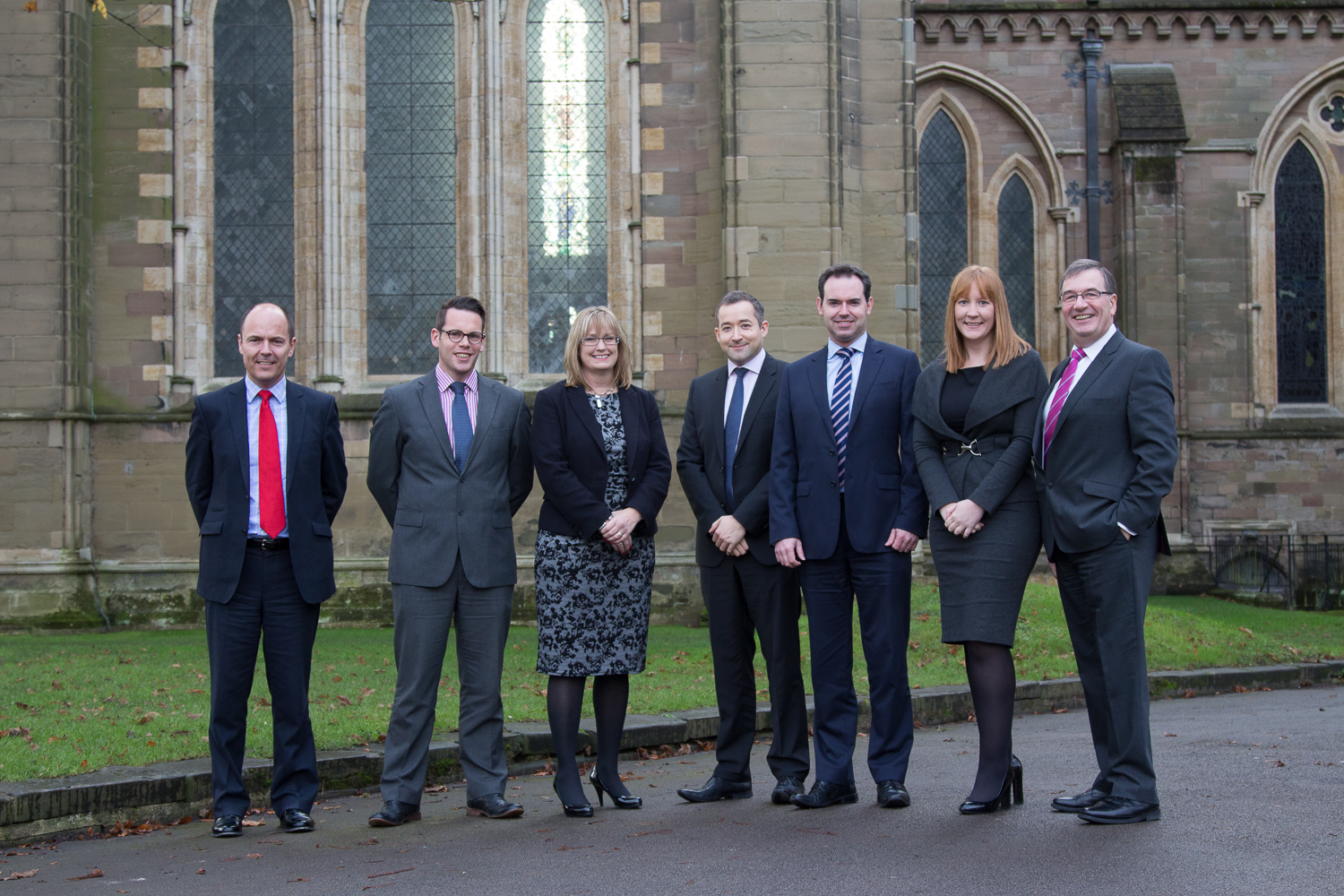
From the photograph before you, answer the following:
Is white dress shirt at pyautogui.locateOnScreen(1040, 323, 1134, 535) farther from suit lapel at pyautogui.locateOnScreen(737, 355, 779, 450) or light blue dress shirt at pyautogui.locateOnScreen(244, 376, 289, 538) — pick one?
light blue dress shirt at pyautogui.locateOnScreen(244, 376, 289, 538)

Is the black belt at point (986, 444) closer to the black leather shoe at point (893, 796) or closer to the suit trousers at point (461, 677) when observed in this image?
the black leather shoe at point (893, 796)

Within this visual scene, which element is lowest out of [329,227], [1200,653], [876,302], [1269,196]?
[1200,653]

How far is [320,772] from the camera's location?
6.45m

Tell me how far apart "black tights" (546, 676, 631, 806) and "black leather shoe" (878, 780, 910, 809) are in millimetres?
1132

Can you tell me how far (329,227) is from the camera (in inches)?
559

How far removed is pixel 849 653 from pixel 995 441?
117cm

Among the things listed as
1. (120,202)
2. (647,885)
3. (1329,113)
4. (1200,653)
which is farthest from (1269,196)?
(647,885)

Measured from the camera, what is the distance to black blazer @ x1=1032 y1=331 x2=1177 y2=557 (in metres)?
5.15

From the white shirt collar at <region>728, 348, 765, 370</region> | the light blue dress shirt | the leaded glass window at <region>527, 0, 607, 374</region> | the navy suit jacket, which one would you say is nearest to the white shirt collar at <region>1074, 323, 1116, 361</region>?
the navy suit jacket

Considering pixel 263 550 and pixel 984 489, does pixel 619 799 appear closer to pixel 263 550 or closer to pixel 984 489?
pixel 263 550

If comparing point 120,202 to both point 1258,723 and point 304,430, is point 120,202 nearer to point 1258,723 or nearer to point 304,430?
point 304,430

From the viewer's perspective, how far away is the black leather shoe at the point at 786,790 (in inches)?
222

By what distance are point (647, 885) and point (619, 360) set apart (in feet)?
8.33

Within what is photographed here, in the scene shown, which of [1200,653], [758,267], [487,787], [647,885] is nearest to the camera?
[647,885]
